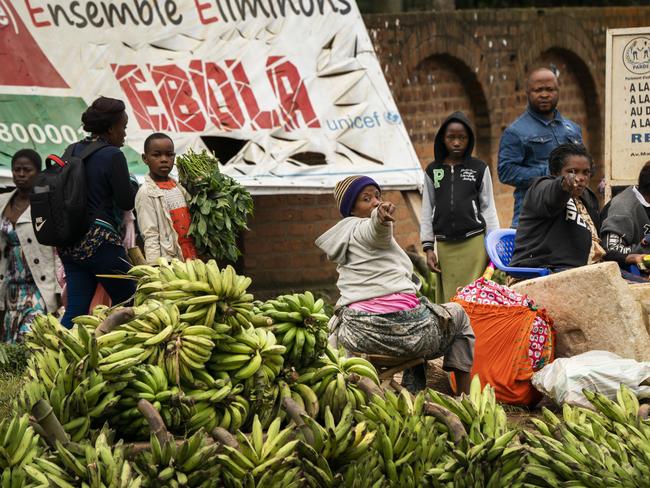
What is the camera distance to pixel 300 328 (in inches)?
167

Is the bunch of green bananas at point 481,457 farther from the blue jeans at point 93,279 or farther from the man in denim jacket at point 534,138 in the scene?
the man in denim jacket at point 534,138

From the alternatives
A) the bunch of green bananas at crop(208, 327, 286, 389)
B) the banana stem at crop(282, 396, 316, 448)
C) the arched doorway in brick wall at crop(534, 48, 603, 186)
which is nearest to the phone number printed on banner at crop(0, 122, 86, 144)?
the bunch of green bananas at crop(208, 327, 286, 389)

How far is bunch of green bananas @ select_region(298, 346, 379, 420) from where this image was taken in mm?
4082

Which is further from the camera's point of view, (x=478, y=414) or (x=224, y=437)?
(x=478, y=414)

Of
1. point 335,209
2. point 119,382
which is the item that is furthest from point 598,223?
point 119,382

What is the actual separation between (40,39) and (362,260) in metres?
3.24

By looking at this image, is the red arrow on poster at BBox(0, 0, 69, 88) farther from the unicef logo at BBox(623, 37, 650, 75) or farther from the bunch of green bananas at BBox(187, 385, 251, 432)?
the bunch of green bananas at BBox(187, 385, 251, 432)

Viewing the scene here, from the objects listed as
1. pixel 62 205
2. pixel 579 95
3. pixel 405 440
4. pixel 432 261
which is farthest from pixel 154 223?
pixel 579 95

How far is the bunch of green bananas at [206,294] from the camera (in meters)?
3.95

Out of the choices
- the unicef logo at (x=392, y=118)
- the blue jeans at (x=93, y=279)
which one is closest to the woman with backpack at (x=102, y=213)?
the blue jeans at (x=93, y=279)

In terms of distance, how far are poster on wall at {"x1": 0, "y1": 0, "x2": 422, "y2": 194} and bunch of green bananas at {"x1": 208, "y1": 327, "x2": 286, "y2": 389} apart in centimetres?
393

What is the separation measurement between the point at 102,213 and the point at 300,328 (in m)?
2.53

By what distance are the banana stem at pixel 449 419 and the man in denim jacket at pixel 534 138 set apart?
12.7 ft

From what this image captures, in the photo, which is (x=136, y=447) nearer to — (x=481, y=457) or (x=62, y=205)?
(x=481, y=457)
